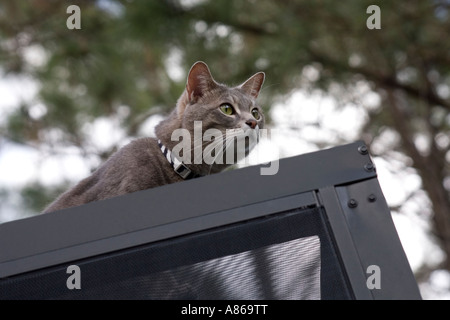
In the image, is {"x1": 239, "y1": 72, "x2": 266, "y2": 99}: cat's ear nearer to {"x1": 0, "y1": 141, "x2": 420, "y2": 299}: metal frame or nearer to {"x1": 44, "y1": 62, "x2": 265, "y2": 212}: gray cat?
{"x1": 44, "y1": 62, "x2": 265, "y2": 212}: gray cat

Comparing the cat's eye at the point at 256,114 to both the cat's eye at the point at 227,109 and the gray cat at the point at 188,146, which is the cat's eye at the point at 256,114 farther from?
the cat's eye at the point at 227,109

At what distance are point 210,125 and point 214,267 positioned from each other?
3.42 ft

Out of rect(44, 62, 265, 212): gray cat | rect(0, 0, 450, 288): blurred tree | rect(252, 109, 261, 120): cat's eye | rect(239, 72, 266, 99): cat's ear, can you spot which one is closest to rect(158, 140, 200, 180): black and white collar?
rect(44, 62, 265, 212): gray cat

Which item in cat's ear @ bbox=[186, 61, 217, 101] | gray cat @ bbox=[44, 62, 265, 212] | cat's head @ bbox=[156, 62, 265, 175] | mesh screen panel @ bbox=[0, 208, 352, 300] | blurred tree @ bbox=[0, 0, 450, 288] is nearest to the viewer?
mesh screen panel @ bbox=[0, 208, 352, 300]

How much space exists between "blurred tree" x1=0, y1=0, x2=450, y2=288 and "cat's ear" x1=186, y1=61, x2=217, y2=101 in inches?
59.3

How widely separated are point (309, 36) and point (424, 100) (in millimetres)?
938

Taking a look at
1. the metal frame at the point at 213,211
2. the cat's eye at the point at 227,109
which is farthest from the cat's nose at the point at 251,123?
the metal frame at the point at 213,211

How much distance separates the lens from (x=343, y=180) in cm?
152

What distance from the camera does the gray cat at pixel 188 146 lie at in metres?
2.26

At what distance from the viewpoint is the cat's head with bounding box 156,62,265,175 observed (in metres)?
2.37

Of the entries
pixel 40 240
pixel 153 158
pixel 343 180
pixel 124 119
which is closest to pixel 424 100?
pixel 124 119

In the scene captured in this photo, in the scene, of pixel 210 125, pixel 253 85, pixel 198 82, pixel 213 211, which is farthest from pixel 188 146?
pixel 213 211

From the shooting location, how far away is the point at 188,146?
8.02 ft
